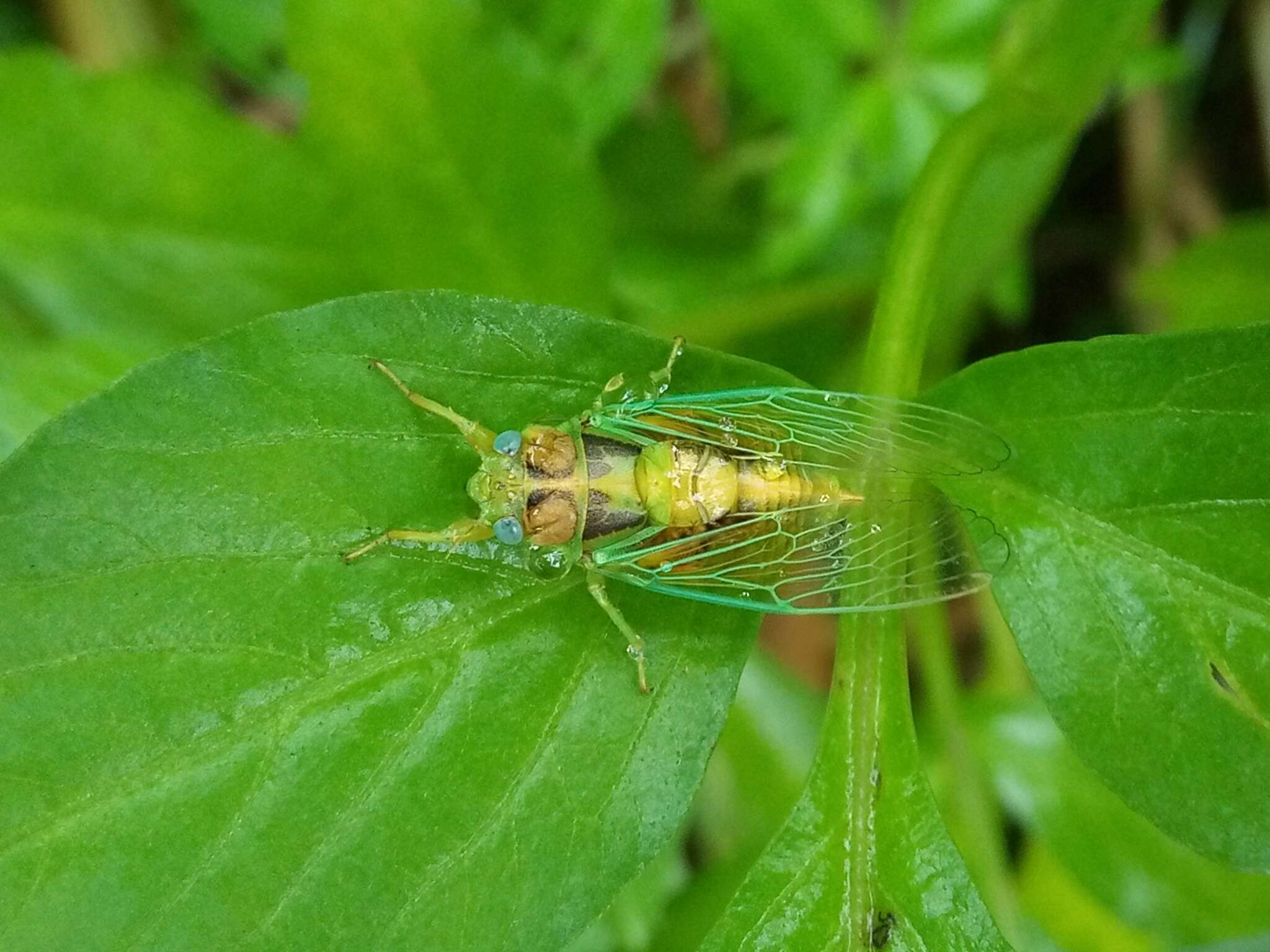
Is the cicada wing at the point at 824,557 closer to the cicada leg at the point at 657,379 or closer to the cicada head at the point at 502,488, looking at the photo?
the cicada head at the point at 502,488

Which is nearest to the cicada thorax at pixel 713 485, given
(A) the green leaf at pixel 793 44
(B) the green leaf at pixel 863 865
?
(B) the green leaf at pixel 863 865

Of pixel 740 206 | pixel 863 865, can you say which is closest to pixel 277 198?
pixel 740 206

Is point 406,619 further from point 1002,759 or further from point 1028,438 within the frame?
point 1002,759

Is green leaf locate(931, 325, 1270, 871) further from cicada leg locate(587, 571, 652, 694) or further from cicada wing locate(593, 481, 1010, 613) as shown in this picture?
cicada leg locate(587, 571, 652, 694)

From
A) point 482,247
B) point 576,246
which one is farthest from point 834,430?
point 482,247

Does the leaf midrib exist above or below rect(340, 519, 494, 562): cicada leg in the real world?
below

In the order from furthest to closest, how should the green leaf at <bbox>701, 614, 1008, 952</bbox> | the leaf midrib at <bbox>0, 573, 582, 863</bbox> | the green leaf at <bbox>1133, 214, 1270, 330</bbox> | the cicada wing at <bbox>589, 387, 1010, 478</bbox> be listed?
the green leaf at <bbox>1133, 214, 1270, 330</bbox>, the cicada wing at <bbox>589, 387, 1010, 478</bbox>, the green leaf at <bbox>701, 614, 1008, 952</bbox>, the leaf midrib at <bbox>0, 573, 582, 863</bbox>

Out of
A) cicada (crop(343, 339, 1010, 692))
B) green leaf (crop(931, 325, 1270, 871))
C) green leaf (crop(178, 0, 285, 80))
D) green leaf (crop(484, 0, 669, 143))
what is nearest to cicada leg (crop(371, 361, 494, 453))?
cicada (crop(343, 339, 1010, 692))

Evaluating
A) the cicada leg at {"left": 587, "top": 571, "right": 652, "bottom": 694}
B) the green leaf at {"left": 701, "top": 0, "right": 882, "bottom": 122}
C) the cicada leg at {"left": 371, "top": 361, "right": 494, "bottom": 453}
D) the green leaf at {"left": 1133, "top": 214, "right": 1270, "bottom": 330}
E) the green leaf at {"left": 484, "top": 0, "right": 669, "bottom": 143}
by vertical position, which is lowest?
the cicada leg at {"left": 587, "top": 571, "right": 652, "bottom": 694}
